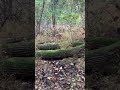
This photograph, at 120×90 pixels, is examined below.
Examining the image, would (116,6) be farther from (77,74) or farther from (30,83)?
(30,83)

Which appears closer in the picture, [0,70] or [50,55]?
[0,70]

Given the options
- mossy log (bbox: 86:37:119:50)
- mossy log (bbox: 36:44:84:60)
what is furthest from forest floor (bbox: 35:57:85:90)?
mossy log (bbox: 86:37:119:50)

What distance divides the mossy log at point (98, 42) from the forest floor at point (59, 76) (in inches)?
6.6

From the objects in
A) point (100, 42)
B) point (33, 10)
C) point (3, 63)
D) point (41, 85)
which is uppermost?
point (33, 10)

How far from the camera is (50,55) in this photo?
326 centimetres

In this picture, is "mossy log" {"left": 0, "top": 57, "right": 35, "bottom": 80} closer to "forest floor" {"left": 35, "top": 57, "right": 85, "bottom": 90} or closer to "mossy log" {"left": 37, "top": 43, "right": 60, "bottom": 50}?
"forest floor" {"left": 35, "top": 57, "right": 85, "bottom": 90}

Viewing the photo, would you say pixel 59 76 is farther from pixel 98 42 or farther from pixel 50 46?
pixel 98 42

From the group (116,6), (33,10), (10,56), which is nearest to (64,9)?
(33,10)

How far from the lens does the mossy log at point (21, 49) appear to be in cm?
313

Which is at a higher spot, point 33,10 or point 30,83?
point 33,10

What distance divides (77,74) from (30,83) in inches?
20.3

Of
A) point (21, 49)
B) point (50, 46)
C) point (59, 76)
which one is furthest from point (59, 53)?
point (21, 49)

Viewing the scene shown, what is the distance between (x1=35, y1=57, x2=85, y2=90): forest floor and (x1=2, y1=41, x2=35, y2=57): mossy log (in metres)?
0.14

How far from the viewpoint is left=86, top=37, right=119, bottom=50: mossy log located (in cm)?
323
